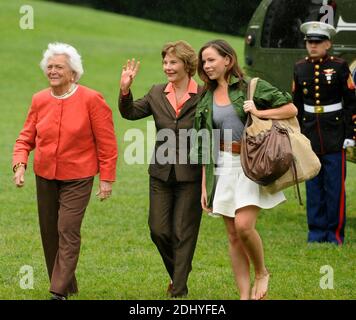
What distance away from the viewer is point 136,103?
7.52 meters

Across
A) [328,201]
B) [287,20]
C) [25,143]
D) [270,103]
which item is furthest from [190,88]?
[287,20]

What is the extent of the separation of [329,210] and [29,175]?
220 inches

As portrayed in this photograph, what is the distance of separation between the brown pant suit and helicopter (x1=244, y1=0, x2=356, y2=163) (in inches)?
127

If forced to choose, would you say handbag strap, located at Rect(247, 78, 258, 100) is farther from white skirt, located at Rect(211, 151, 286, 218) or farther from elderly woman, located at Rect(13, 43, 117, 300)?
elderly woman, located at Rect(13, 43, 117, 300)

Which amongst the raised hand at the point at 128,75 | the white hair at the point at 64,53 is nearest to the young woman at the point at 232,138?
the raised hand at the point at 128,75

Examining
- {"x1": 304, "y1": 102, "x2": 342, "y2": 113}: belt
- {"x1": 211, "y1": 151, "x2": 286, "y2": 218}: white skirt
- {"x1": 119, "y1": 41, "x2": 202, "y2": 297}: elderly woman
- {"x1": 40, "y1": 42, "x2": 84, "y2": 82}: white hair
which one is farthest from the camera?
{"x1": 304, "y1": 102, "x2": 342, "y2": 113}: belt

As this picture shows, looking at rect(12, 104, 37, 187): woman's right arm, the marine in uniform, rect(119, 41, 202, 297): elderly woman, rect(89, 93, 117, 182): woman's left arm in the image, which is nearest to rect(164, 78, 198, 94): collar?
rect(119, 41, 202, 297): elderly woman

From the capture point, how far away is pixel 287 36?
37.5 feet

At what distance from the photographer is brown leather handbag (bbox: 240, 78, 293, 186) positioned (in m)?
6.72

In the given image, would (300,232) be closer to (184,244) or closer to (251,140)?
(184,244)

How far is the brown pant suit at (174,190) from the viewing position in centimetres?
741

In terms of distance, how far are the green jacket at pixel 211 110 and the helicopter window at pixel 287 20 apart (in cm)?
434

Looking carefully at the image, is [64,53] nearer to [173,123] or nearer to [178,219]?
[173,123]

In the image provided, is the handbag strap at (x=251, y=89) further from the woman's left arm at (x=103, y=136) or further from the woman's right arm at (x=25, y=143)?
the woman's right arm at (x=25, y=143)
